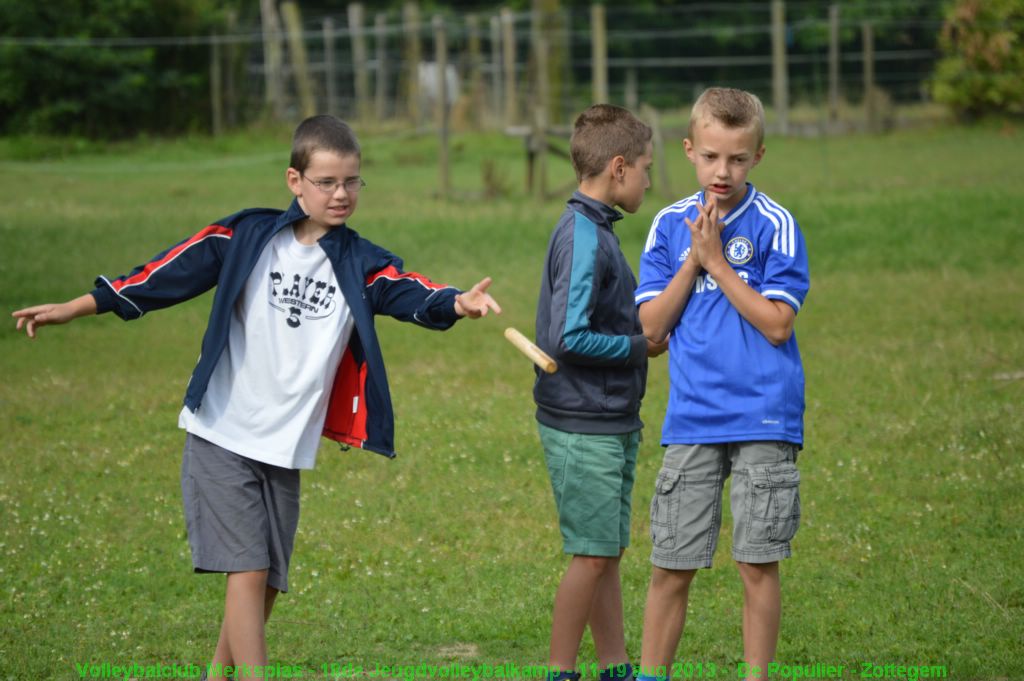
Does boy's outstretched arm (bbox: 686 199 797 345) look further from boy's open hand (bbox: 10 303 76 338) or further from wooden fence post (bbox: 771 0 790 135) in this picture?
wooden fence post (bbox: 771 0 790 135)

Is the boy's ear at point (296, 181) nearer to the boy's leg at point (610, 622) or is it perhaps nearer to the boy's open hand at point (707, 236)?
the boy's open hand at point (707, 236)

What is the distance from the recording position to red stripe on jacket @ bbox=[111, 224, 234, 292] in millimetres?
4301

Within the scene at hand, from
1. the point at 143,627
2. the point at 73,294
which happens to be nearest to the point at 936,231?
the point at 73,294

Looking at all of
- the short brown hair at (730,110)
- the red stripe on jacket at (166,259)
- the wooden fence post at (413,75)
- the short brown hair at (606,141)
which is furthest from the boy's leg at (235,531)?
the wooden fence post at (413,75)

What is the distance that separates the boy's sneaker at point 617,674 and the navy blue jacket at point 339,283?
3.40ft

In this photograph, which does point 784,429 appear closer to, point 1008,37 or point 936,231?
point 936,231

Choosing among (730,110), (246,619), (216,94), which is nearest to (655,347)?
(730,110)

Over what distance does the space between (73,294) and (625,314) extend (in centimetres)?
943

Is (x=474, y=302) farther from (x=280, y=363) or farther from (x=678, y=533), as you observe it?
(x=678, y=533)

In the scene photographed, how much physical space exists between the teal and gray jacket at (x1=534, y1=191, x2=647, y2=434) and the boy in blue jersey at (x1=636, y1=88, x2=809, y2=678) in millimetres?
110

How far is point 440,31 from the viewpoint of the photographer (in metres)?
19.9

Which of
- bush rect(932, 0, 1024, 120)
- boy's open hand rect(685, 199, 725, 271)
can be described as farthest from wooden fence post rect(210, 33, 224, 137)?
boy's open hand rect(685, 199, 725, 271)

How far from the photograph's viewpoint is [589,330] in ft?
14.1

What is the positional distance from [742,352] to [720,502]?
1.51ft
